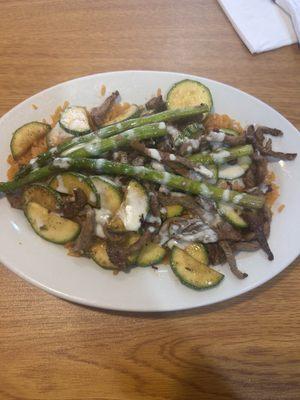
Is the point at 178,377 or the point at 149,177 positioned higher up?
the point at 149,177

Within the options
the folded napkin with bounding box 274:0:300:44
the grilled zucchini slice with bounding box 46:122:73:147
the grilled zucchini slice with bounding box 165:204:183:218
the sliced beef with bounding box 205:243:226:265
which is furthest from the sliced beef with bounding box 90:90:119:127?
the folded napkin with bounding box 274:0:300:44

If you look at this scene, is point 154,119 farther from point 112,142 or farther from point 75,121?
point 75,121

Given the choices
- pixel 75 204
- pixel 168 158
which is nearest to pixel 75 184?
pixel 75 204

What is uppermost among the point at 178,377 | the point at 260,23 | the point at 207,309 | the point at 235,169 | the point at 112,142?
the point at 260,23

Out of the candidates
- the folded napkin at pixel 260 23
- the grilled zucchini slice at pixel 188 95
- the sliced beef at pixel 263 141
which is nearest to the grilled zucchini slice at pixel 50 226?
the grilled zucchini slice at pixel 188 95

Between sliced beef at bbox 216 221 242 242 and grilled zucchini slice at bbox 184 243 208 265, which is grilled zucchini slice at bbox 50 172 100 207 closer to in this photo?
grilled zucchini slice at bbox 184 243 208 265

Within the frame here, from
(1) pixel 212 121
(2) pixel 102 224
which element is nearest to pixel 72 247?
(2) pixel 102 224

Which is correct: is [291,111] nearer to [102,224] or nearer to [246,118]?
[246,118]
